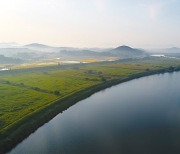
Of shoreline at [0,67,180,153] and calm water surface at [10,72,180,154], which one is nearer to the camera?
calm water surface at [10,72,180,154]

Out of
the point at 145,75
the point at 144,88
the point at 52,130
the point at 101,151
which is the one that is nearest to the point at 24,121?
the point at 52,130

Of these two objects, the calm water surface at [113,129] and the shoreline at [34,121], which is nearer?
the calm water surface at [113,129]

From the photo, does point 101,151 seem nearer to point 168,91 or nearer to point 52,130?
point 52,130

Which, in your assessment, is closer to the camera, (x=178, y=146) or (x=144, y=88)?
(x=178, y=146)

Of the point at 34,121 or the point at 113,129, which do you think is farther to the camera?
the point at 34,121

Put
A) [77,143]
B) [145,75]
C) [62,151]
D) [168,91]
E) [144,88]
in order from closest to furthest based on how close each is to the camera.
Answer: [62,151]
[77,143]
[168,91]
[144,88]
[145,75]

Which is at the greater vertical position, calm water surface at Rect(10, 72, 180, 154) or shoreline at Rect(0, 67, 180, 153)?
shoreline at Rect(0, 67, 180, 153)

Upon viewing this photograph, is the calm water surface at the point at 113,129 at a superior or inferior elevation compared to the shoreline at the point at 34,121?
inferior

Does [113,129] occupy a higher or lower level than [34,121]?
lower
